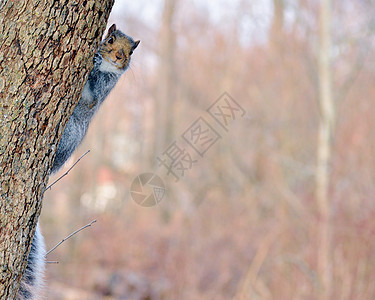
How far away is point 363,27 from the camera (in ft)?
22.0

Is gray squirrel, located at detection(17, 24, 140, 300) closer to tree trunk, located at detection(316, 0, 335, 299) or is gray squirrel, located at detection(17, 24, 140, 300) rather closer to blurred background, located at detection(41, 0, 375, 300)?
blurred background, located at detection(41, 0, 375, 300)

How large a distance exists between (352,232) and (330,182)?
0.74 m

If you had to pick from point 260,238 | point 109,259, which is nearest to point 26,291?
point 260,238

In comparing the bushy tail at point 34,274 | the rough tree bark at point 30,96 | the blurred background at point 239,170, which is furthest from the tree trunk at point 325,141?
the rough tree bark at point 30,96

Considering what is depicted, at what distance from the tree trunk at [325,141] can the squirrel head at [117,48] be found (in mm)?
4437

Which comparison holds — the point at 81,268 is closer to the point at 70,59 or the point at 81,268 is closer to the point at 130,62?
the point at 130,62

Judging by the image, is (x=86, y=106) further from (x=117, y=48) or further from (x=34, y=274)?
(x=34, y=274)

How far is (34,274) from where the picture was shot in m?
2.13

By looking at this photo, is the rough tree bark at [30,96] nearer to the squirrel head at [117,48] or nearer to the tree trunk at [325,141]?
the squirrel head at [117,48]

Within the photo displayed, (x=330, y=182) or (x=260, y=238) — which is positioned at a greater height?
(x=330, y=182)

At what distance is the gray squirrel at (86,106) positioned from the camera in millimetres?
2133

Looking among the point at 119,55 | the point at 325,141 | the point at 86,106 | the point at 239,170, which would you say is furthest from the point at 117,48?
the point at 239,170

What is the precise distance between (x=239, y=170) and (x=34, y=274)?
33.4ft

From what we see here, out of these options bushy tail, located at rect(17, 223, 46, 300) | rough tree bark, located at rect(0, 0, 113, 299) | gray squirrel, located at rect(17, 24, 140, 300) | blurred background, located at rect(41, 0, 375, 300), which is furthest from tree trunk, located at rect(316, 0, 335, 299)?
rough tree bark, located at rect(0, 0, 113, 299)
